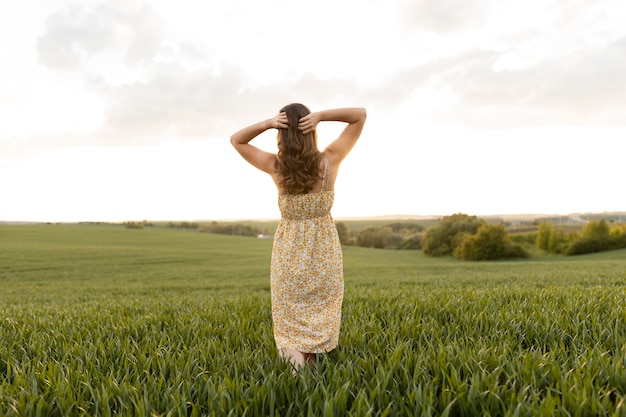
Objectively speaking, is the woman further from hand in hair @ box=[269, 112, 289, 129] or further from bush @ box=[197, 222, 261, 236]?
bush @ box=[197, 222, 261, 236]

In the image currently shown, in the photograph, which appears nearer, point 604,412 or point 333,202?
point 604,412

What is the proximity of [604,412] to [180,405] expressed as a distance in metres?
2.39

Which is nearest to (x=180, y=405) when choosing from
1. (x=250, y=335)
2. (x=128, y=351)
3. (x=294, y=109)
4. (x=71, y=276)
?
(x=128, y=351)

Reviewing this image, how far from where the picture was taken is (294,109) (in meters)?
3.73

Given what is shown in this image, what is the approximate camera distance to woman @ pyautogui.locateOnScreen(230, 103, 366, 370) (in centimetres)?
371

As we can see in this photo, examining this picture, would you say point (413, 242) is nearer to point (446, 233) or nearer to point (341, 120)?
point (446, 233)

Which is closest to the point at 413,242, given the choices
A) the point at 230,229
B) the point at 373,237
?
the point at 373,237

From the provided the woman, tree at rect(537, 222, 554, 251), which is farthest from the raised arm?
tree at rect(537, 222, 554, 251)

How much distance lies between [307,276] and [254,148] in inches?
54.1

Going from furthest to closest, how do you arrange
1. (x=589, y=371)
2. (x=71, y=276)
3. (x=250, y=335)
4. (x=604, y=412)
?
1. (x=71, y=276)
2. (x=250, y=335)
3. (x=589, y=371)
4. (x=604, y=412)

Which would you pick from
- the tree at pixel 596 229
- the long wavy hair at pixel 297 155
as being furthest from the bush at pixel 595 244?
the long wavy hair at pixel 297 155

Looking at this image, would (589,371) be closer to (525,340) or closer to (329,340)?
(525,340)

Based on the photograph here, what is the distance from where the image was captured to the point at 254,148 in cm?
411

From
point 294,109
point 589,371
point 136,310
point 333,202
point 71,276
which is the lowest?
point 71,276
